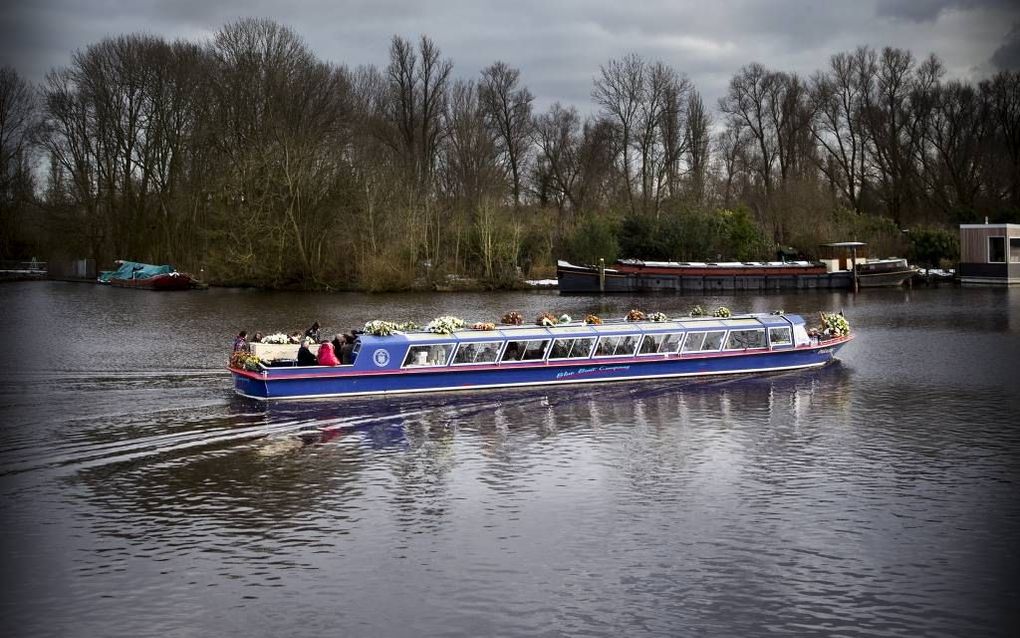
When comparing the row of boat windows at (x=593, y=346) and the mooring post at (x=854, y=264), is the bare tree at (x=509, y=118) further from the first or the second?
the row of boat windows at (x=593, y=346)

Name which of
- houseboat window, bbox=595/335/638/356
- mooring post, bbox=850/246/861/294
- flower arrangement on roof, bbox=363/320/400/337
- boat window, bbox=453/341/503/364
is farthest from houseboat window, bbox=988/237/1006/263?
flower arrangement on roof, bbox=363/320/400/337

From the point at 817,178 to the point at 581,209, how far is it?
25.4m

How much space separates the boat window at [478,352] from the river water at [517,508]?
1.47m

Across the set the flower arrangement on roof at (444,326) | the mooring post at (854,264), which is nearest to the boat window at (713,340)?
the flower arrangement on roof at (444,326)

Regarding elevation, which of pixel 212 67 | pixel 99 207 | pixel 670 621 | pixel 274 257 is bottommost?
pixel 670 621

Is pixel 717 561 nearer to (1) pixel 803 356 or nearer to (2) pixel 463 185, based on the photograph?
(1) pixel 803 356

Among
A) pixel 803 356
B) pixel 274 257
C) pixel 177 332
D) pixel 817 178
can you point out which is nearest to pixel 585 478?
pixel 803 356

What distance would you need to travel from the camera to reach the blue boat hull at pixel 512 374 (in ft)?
106

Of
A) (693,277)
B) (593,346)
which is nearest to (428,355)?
(593,346)

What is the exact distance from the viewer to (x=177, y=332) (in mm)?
51219

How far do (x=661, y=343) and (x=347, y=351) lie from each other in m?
11.0

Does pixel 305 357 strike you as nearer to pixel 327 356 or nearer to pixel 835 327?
pixel 327 356

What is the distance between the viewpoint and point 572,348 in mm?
35500

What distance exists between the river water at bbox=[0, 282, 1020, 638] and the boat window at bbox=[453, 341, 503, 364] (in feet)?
4.81
